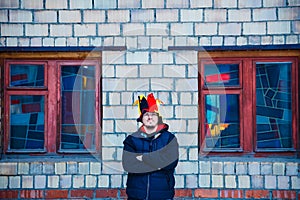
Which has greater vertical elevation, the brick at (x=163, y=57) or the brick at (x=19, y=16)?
the brick at (x=19, y=16)

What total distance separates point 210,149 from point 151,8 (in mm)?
1772

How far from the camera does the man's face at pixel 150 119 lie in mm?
4281

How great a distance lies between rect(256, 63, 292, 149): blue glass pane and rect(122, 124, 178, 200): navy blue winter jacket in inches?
55.7

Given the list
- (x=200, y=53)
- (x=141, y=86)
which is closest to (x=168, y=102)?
(x=141, y=86)

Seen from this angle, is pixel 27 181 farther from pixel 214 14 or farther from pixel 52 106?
pixel 214 14

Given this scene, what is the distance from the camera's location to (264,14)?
5020 millimetres

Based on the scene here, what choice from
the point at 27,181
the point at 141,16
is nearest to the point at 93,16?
the point at 141,16

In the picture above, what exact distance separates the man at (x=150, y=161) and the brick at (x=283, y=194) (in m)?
1.41

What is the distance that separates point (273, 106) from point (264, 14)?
1068 millimetres

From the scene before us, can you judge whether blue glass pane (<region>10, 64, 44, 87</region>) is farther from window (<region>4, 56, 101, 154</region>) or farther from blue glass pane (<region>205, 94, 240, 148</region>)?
blue glass pane (<region>205, 94, 240, 148</region>)

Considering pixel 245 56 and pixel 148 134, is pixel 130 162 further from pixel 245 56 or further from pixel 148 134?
pixel 245 56

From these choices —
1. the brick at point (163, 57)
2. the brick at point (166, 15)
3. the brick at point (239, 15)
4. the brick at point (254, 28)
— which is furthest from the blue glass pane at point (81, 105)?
the brick at point (254, 28)

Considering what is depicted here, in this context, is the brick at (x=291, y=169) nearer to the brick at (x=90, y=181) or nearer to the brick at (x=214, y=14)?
the brick at (x=214, y=14)

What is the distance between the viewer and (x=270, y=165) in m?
5.00
